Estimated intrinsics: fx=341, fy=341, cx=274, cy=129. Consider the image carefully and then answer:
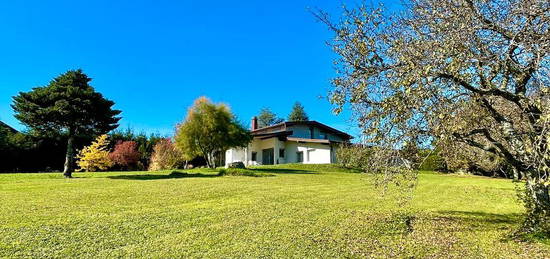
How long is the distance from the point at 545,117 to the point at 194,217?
21.6 ft

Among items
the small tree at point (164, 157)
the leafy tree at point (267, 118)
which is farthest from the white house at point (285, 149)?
the leafy tree at point (267, 118)

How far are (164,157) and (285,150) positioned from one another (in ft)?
42.6

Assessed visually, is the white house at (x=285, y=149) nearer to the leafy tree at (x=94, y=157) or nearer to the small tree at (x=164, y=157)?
the small tree at (x=164, y=157)

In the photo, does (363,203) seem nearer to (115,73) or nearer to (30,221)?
(30,221)

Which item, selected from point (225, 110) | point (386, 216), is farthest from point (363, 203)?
point (225, 110)

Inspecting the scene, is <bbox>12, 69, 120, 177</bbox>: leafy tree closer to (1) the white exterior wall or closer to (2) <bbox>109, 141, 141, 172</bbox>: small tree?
(2) <bbox>109, 141, 141, 172</bbox>: small tree

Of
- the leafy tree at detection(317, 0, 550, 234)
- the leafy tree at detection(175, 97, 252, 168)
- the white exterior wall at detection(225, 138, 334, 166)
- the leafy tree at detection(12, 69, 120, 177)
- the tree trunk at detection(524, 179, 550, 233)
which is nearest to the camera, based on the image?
the leafy tree at detection(317, 0, 550, 234)

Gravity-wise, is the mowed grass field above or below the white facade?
below

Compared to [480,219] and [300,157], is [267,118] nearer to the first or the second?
[300,157]

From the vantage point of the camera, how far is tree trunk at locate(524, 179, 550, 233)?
20.0 feet

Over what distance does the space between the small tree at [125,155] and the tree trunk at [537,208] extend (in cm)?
2986

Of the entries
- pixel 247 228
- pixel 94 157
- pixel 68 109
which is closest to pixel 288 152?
pixel 94 157

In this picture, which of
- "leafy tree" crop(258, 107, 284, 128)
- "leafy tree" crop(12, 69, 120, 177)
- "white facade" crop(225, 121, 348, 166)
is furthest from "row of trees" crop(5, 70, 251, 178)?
"leafy tree" crop(258, 107, 284, 128)

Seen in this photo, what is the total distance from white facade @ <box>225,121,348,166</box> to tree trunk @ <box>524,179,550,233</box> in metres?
28.5
